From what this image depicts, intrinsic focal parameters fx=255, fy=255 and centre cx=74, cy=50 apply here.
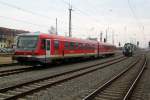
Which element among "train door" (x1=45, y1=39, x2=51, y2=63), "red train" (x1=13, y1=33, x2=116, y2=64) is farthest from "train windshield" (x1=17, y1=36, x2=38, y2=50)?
"train door" (x1=45, y1=39, x2=51, y2=63)

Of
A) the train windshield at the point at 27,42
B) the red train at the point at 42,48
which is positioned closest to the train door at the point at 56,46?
the red train at the point at 42,48

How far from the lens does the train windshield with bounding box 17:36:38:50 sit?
19.9 metres

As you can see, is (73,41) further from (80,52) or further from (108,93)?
(108,93)

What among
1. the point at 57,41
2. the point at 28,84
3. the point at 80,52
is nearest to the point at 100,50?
the point at 80,52

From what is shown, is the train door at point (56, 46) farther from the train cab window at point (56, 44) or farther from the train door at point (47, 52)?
the train door at point (47, 52)

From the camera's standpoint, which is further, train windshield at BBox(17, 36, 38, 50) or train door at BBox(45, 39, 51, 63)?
train door at BBox(45, 39, 51, 63)

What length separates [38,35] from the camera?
66.1 feet

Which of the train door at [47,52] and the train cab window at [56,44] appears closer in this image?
the train door at [47,52]

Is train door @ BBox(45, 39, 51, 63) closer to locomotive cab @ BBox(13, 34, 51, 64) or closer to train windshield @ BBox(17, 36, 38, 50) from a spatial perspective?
locomotive cab @ BBox(13, 34, 51, 64)

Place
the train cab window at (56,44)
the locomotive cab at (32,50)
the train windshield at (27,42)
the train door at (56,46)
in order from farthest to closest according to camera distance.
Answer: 1. the train cab window at (56,44)
2. the train door at (56,46)
3. the train windshield at (27,42)
4. the locomotive cab at (32,50)

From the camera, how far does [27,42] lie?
20.3 metres

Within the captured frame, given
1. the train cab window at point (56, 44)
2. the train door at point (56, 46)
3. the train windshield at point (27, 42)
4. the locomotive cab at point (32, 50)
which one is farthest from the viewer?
the train cab window at point (56, 44)

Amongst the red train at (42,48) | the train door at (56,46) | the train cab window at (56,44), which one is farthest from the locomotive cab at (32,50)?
the train cab window at (56,44)

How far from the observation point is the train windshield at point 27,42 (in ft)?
65.3
